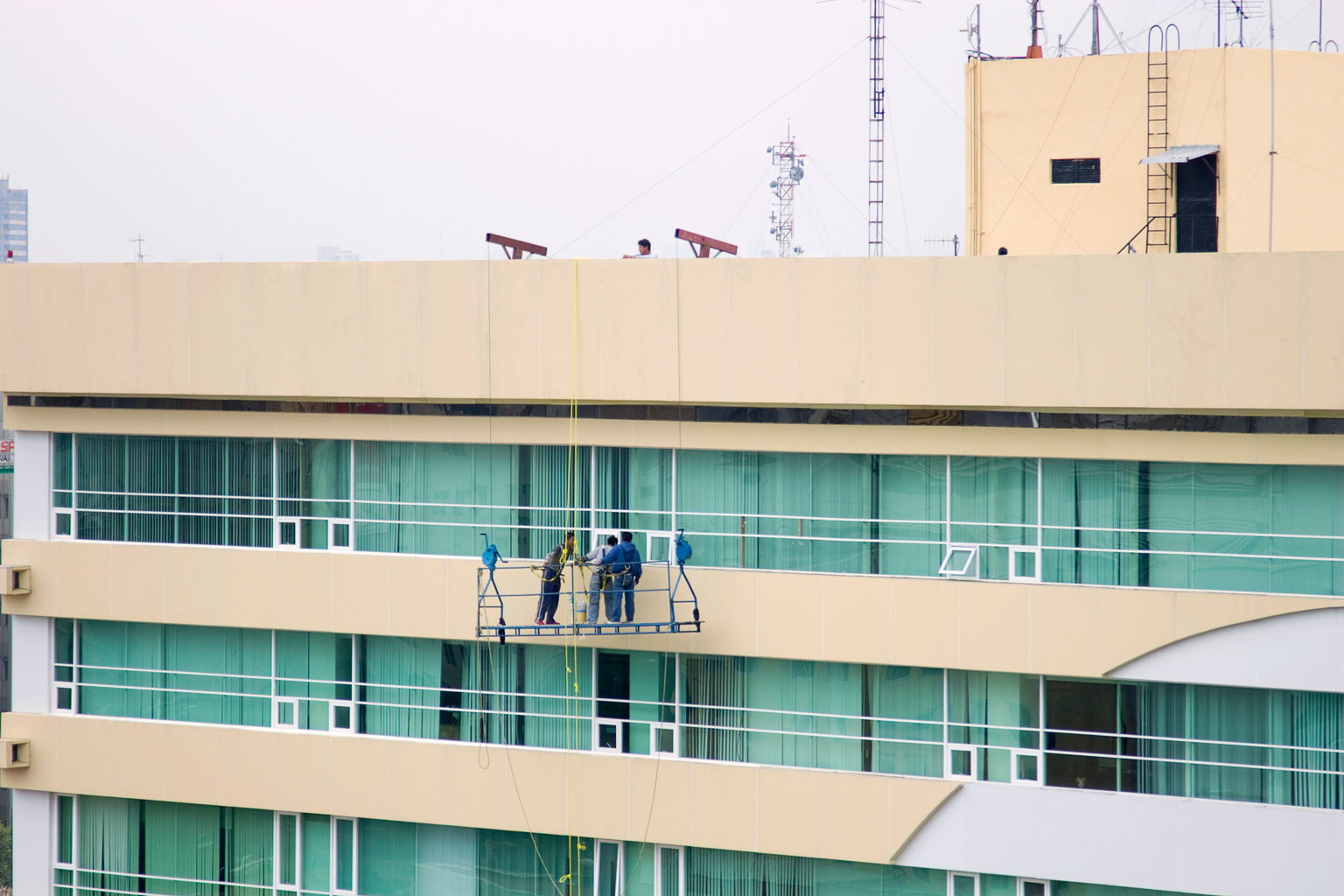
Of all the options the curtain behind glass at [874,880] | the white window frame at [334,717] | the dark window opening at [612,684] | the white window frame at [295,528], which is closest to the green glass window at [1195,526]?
the curtain behind glass at [874,880]

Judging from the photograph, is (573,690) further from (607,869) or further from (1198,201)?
(1198,201)

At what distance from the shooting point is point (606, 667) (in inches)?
601

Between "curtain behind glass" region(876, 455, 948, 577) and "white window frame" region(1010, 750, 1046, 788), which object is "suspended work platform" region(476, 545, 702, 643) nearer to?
"curtain behind glass" region(876, 455, 948, 577)

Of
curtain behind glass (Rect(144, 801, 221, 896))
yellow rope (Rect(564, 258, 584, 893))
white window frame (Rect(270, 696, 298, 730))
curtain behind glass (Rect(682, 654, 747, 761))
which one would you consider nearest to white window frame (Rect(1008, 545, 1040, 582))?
curtain behind glass (Rect(682, 654, 747, 761))

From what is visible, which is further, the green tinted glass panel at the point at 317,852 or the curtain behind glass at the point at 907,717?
the green tinted glass panel at the point at 317,852

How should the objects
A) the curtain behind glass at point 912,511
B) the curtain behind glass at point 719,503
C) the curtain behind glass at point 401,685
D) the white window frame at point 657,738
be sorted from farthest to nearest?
the curtain behind glass at point 401,685 → the white window frame at point 657,738 → the curtain behind glass at point 719,503 → the curtain behind glass at point 912,511

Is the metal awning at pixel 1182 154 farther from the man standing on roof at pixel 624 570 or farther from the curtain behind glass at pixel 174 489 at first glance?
the curtain behind glass at pixel 174 489

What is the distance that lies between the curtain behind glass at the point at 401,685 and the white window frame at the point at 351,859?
140 cm

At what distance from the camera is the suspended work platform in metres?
14.1

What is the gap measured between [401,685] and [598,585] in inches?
151

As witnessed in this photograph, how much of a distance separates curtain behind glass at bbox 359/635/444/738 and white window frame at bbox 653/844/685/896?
12.1 ft

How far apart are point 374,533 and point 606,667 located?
4020 millimetres

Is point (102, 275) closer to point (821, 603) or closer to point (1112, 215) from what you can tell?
point (821, 603)

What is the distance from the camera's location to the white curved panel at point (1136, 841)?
13219mm
